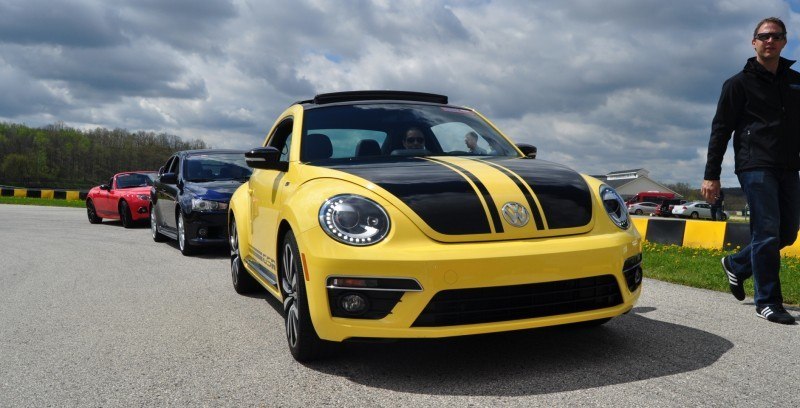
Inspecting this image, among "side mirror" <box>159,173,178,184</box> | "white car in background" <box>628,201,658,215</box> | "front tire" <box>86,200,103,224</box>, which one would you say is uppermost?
"side mirror" <box>159,173,178,184</box>

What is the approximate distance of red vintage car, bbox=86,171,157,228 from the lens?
1462 centimetres

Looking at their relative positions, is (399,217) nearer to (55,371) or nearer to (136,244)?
(55,371)

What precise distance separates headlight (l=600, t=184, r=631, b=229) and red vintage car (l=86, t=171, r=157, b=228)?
12315 millimetres

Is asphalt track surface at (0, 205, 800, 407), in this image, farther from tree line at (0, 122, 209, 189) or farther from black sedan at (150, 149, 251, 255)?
tree line at (0, 122, 209, 189)

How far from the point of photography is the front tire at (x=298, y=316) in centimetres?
355

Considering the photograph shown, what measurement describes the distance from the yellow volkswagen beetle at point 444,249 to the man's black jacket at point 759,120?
4.90 ft

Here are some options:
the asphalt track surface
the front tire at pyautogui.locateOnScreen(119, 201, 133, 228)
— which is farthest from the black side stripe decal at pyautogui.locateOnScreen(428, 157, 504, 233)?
the front tire at pyautogui.locateOnScreen(119, 201, 133, 228)

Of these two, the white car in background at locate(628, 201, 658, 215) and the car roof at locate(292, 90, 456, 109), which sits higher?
the car roof at locate(292, 90, 456, 109)

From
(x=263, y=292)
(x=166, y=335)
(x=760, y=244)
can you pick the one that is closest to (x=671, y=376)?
(x=760, y=244)

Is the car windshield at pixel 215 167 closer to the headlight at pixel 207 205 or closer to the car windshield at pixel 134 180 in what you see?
the headlight at pixel 207 205

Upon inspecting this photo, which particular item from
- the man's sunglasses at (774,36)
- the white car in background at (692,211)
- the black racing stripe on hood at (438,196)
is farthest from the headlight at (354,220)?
the white car in background at (692,211)

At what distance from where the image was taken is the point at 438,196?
3.43 m

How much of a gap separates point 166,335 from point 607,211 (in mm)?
2834

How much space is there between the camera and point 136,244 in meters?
11.1
